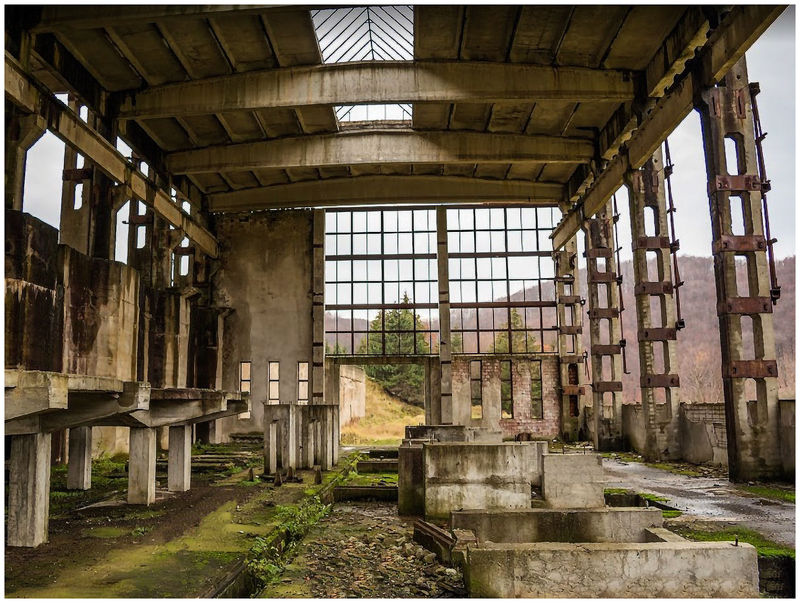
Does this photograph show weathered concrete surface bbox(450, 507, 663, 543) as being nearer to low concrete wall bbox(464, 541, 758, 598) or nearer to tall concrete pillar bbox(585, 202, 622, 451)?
low concrete wall bbox(464, 541, 758, 598)

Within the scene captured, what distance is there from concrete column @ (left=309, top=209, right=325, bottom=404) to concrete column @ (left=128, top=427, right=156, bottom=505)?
14934 mm

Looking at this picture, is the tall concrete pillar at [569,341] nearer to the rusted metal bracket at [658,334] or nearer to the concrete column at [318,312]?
the rusted metal bracket at [658,334]

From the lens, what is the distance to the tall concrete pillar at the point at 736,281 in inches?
489

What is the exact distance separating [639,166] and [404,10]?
741 cm

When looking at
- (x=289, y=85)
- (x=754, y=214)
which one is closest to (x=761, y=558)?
(x=754, y=214)

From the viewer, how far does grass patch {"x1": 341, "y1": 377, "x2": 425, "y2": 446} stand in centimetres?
3603

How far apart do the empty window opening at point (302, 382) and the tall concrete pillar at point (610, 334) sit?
10.4 m

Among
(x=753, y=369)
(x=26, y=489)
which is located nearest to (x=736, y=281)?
(x=753, y=369)

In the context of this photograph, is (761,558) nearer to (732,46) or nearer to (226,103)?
(732,46)

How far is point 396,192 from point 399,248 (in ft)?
7.51

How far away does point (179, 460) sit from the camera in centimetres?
1076

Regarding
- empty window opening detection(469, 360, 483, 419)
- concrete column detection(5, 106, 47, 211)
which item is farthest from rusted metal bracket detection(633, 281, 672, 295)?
concrete column detection(5, 106, 47, 211)

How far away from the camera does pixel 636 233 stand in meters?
17.9

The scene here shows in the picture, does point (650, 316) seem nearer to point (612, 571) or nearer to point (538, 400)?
point (538, 400)
